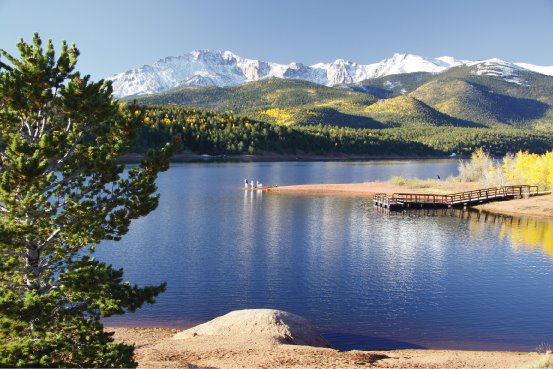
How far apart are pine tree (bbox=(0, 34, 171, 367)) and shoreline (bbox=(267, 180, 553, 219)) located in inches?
2476

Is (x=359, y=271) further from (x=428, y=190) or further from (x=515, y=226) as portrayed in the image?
(x=428, y=190)

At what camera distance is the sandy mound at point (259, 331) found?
2150cm

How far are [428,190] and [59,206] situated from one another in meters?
79.5

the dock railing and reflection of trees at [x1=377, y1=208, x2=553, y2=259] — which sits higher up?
the dock railing

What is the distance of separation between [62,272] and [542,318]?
24712mm

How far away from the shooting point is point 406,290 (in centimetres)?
3148

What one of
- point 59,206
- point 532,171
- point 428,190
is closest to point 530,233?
point 532,171

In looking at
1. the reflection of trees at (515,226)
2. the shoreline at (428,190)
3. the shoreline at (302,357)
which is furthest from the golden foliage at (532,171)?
the shoreline at (302,357)

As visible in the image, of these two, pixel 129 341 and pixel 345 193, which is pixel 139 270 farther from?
pixel 345 193

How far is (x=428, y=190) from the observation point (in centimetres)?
8638

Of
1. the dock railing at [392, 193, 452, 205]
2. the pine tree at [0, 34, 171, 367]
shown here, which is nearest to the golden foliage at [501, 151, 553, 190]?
the dock railing at [392, 193, 452, 205]

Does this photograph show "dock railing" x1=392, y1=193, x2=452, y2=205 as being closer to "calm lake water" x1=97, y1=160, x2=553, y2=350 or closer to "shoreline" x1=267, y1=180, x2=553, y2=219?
"shoreline" x1=267, y1=180, x2=553, y2=219

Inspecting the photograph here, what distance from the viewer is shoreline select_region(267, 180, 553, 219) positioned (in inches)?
2662

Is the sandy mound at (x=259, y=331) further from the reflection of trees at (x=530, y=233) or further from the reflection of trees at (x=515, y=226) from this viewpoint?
the reflection of trees at (x=515, y=226)
